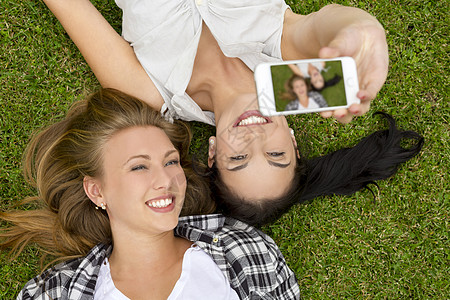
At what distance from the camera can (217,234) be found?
3117mm

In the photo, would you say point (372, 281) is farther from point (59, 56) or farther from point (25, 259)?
point (59, 56)

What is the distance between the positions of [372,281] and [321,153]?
121 cm

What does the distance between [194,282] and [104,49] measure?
184cm

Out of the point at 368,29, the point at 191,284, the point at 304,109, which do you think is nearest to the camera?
the point at 304,109

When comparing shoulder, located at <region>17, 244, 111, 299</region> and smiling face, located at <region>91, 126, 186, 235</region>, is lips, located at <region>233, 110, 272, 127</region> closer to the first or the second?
smiling face, located at <region>91, 126, 186, 235</region>

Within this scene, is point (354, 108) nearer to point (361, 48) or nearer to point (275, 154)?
point (361, 48)

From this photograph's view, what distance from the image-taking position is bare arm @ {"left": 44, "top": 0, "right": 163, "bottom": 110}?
2.92 m

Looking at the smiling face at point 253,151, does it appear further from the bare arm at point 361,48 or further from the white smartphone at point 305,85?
→ the white smartphone at point 305,85

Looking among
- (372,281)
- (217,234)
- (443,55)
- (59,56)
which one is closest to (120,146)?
(217,234)

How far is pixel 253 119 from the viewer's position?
245 cm

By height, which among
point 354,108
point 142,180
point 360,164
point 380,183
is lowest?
point 380,183

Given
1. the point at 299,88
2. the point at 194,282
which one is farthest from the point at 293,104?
the point at 194,282

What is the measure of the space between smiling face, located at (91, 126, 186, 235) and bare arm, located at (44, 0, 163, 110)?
0.41 metres

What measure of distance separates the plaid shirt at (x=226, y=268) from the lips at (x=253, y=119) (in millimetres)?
1051
